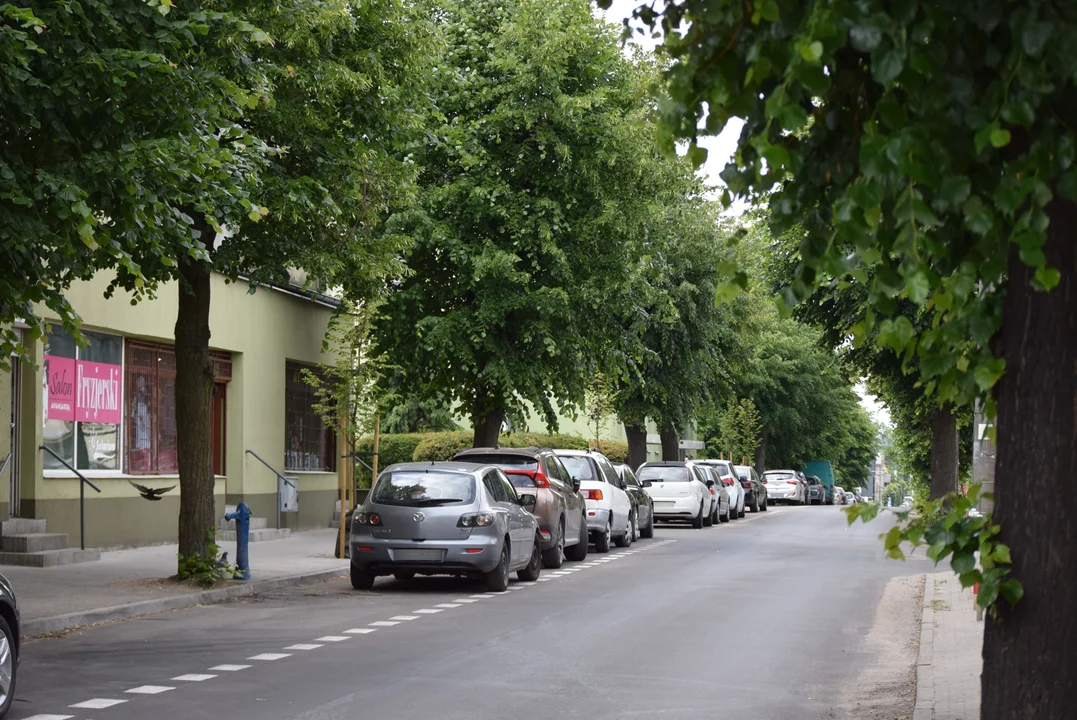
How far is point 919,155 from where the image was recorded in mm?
3744

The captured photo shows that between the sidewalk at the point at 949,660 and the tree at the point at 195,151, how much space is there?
6623mm

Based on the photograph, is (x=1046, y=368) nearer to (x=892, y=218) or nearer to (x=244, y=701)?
(x=892, y=218)

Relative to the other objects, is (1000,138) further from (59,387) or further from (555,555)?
(59,387)

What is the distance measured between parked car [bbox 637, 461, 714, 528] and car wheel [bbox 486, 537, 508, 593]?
1846cm

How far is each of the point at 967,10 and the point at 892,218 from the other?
0.72 meters

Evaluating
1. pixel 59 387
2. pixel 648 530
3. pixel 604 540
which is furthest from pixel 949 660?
pixel 648 530

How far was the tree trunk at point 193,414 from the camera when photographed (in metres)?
16.7

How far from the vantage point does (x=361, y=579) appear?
17.0m

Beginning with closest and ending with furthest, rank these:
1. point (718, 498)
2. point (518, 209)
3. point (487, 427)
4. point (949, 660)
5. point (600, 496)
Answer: point (949, 660) < point (600, 496) < point (518, 209) < point (487, 427) < point (718, 498)

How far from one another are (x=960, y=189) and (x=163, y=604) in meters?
12.7

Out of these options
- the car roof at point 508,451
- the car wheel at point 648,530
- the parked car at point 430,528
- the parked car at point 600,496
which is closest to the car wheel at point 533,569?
the parked car at point 430,528

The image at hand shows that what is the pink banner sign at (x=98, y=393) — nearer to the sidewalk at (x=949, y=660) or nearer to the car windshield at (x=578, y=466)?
the car windshield at (x=578, y=466)

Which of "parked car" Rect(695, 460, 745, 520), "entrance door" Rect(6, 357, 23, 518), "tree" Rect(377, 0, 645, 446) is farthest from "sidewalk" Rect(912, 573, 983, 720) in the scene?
"parked car" Rect(695, 460, 745, 520)

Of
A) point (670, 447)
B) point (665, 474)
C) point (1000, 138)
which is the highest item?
point (1000, 138)
